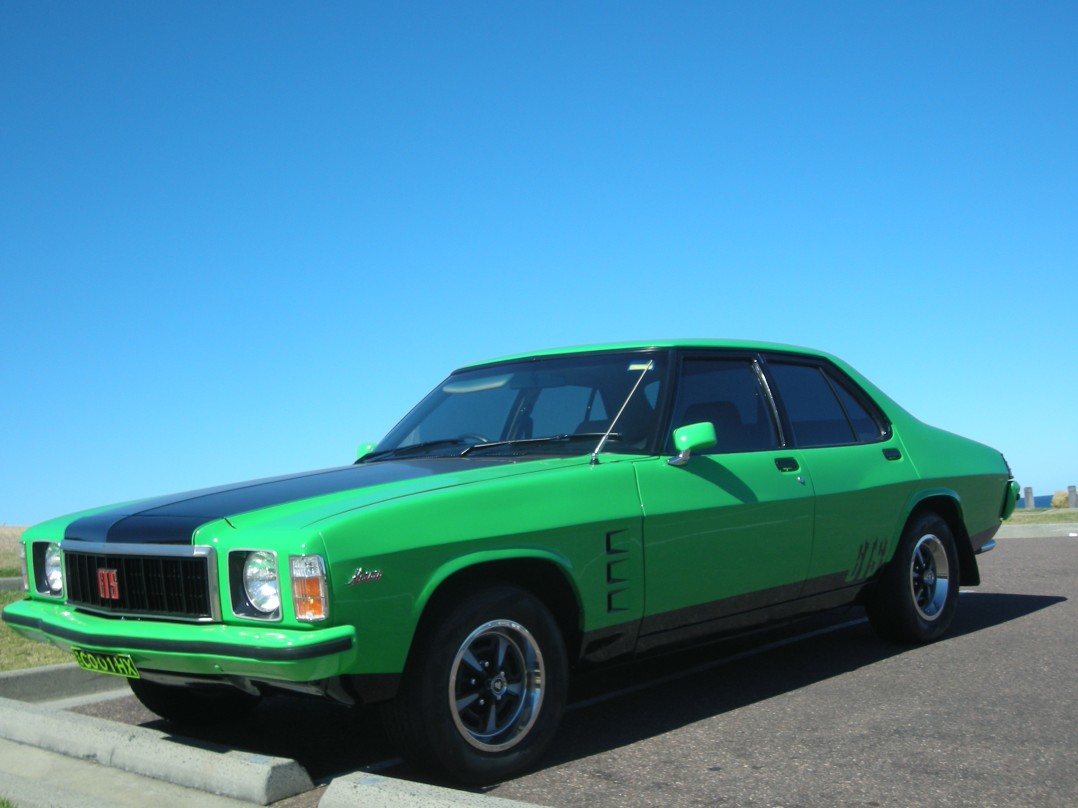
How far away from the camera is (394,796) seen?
3.68 metres

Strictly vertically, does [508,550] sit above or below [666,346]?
below

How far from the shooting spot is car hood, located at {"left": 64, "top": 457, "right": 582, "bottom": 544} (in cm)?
429

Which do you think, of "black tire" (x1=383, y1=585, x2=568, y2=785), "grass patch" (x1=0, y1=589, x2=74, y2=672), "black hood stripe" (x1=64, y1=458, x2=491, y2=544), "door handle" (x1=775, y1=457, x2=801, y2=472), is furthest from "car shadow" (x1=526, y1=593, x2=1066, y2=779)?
"grass patch" (x1=0, y1=589, x2=74, y2=672)

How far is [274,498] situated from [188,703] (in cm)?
154

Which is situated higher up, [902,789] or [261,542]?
[261,542]

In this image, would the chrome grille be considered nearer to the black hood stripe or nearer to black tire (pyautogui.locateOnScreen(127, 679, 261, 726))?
the black hood stripe

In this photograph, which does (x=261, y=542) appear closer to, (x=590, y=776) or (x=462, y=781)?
(x=462, y=781)

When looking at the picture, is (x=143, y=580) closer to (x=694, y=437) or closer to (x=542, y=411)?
(x=542, y=411)

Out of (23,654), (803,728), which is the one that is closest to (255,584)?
(803,728)

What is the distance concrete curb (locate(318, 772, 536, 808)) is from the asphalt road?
571 millimetres

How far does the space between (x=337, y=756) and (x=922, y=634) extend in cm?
370

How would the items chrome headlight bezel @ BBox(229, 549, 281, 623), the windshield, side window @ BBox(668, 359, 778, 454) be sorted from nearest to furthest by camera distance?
chrome headlight bezel @ BBox(229, 549, 281, 623) < the windshield < side window @ BBox(668, 359, 778, 454)

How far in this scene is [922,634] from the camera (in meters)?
6.80

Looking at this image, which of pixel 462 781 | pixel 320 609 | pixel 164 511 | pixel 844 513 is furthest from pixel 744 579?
pixel 164 511
